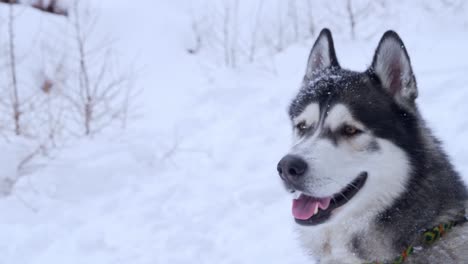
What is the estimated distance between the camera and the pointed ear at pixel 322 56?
2.79m

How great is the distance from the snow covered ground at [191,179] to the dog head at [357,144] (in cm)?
64

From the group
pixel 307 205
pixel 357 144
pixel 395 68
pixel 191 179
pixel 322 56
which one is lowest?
pixel 191 179

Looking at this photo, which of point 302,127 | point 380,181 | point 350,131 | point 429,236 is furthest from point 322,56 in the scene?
point 429,236

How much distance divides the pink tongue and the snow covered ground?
1.01m

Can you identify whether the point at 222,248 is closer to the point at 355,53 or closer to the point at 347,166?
the point at 347,166

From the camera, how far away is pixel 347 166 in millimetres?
2213

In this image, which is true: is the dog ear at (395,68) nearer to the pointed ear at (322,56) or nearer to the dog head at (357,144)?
the dog head at (357,144)

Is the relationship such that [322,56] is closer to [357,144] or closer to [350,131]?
[350,131]

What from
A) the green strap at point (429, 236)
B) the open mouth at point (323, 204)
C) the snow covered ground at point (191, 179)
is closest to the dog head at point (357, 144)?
the open mouth at point (323, 204)

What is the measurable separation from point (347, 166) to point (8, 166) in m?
4.39

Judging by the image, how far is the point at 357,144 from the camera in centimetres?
228

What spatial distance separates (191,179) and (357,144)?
9.82ft

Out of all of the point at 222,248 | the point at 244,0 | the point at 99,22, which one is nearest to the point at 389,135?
the point at 222,248

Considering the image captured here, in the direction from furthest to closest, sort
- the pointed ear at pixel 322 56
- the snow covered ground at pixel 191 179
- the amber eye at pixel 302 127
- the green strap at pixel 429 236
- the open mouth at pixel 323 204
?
the snow covered ground at pixel 191 179
the pointed ear at pixel 322 56
the amber eye at pixel 302 127
the open mouth at pixel 323 204
the green strap at pixel 429 236
